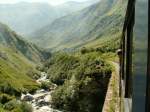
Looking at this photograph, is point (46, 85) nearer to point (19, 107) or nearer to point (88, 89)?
point (19, 107)

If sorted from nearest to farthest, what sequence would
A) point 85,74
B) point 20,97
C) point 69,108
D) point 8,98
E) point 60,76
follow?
1. point 85,74
2. point 69,108
3. point 8,98
4. point 20,97
5. point 60,76

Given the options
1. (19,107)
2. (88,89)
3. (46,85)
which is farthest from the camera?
(46,85)

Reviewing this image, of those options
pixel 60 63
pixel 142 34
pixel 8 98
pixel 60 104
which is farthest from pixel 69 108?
pixel 142 34

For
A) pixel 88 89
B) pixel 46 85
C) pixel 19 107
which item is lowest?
pixel 19 107

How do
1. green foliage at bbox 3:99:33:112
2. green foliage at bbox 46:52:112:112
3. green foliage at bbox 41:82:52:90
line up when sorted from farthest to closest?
green foliage at bbox 41:82:52:90 → green foliage at bbox 3:99:33:112 → green foliage at bbox 46:52:112:112

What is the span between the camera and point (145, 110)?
3.63m

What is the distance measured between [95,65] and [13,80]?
7883 centimetres

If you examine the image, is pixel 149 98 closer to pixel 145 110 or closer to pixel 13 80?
pixel 145 110

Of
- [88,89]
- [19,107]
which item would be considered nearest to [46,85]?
[19,107]

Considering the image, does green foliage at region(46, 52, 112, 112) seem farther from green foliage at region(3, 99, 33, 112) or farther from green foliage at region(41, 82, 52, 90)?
green foliage at region(41, 82, 52, 90)

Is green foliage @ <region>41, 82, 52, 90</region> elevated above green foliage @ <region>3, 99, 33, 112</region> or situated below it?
above

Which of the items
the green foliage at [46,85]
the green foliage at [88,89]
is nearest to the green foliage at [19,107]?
the green foliage at [88,89]

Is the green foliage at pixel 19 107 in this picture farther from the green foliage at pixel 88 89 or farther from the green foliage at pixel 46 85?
the green foliage at pixel 46 85

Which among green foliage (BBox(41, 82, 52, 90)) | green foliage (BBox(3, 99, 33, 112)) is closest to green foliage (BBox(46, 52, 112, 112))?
green foliage (BBox(3, 99, 33, 112))
